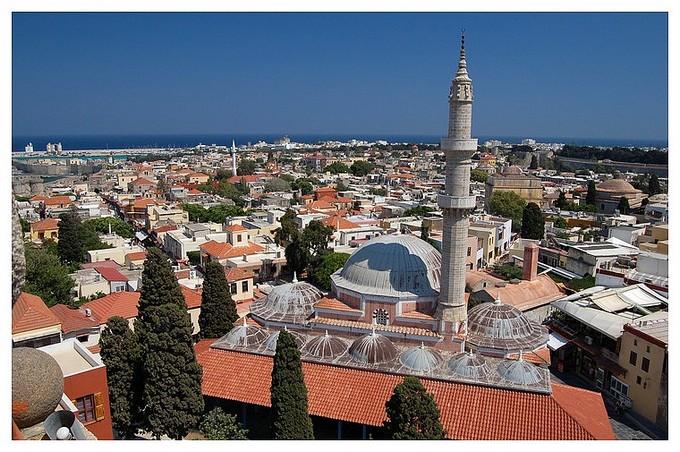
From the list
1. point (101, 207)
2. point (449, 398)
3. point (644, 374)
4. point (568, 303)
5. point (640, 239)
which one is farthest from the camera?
point (101, 207)

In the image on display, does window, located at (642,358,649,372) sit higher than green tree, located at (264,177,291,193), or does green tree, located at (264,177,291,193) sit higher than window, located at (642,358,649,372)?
green tree, located at (264,177,291,193)

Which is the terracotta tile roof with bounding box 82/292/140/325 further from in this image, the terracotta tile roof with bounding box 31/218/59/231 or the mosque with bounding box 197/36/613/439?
the terracotta tile roof with bounding box 31/218/59/231

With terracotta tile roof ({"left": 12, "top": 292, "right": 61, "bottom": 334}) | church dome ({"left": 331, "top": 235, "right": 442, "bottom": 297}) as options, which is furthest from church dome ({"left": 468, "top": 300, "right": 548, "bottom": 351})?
terracotta tile roof ({"left": 12, "top": 292, "right": 61, "bottom": 334})

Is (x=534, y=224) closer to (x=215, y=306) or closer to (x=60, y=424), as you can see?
(x=215, y=306)

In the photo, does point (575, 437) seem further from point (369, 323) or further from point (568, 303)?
point (568, 303)

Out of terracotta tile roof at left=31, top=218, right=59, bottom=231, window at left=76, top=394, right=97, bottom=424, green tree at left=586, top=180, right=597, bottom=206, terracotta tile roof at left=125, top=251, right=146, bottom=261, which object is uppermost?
green tree at left=586, top=180, right=597, bottom=206

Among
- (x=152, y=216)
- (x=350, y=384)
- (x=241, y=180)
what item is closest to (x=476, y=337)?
(x=350, y=384)

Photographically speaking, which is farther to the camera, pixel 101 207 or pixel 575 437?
pixel 101 207
